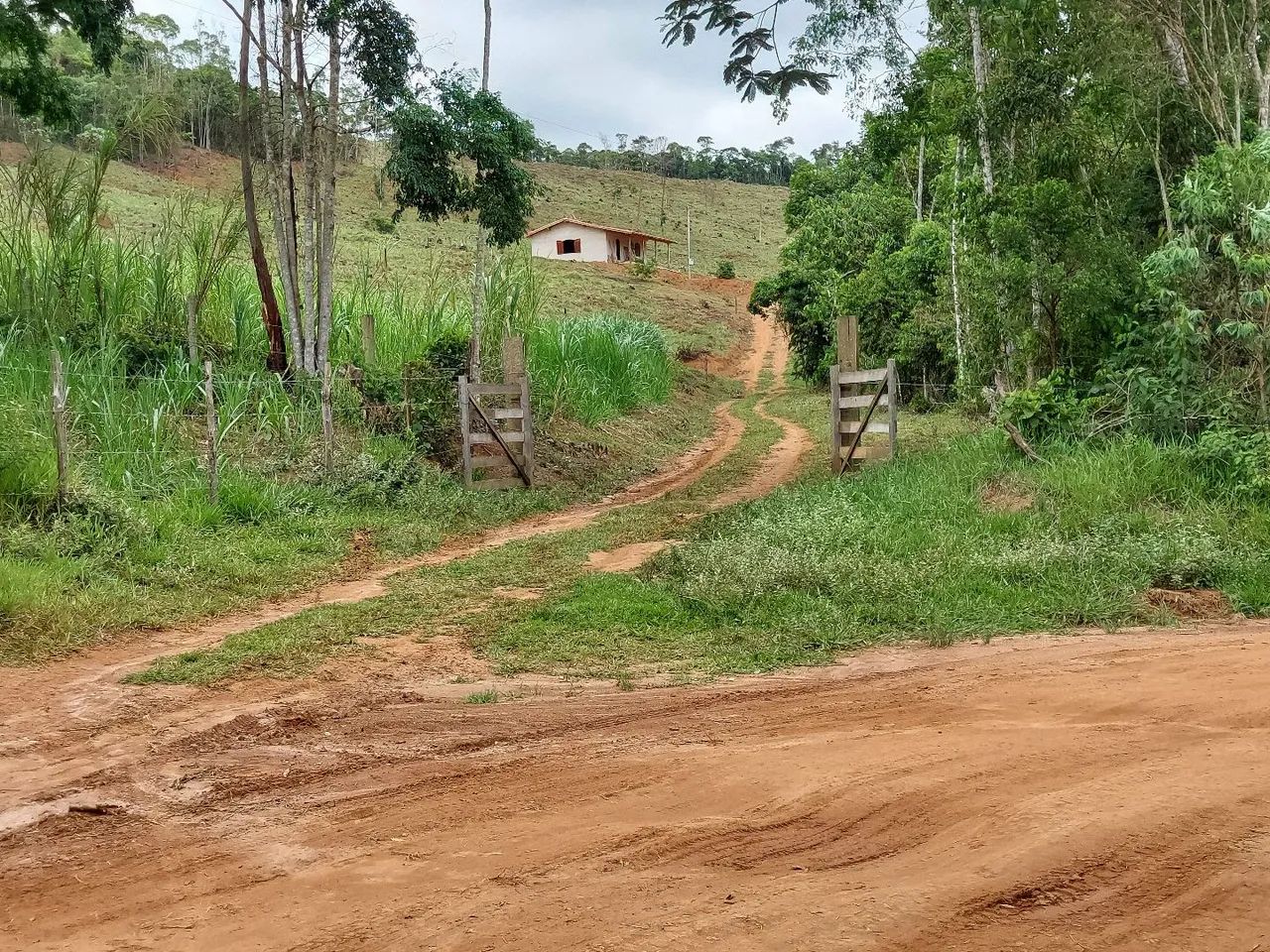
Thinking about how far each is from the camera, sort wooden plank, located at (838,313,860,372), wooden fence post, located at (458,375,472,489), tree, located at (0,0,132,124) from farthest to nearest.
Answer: wooden plank, located at (838,313,860,372) → wooden fence post, located at (458,375,472,489) → tree, located at (0,0,132,124)

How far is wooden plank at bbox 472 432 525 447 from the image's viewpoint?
46.7ft

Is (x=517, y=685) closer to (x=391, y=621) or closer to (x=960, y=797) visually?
(x=391, y=621)

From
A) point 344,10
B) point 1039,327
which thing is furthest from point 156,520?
point 1039,327

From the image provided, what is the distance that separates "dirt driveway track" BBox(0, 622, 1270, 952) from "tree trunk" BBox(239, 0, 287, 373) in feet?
32.4

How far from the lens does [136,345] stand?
42.9 feet

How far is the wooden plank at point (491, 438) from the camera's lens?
46.7ft

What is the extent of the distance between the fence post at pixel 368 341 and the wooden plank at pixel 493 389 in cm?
207

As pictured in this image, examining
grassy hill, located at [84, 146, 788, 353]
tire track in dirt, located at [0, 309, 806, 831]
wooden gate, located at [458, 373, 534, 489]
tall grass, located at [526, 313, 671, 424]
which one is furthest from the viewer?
grassy hill, located at [84, 146, 788, 353]

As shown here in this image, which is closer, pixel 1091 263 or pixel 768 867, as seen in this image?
pixel 768 867

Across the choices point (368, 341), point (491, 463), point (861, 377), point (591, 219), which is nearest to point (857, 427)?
point (861, 377)

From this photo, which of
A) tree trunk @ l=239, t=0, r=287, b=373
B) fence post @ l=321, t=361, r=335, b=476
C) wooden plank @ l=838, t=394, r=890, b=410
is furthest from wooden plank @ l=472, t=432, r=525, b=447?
wooden plank @ l=838, t=394, r=890, b=410

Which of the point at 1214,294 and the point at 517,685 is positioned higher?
the point at 1214,294

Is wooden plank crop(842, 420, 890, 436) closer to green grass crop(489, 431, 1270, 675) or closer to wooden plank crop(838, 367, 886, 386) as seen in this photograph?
wooden plank crop(838, 367, 886, 386)

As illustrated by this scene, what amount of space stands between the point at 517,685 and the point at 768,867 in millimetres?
2828
